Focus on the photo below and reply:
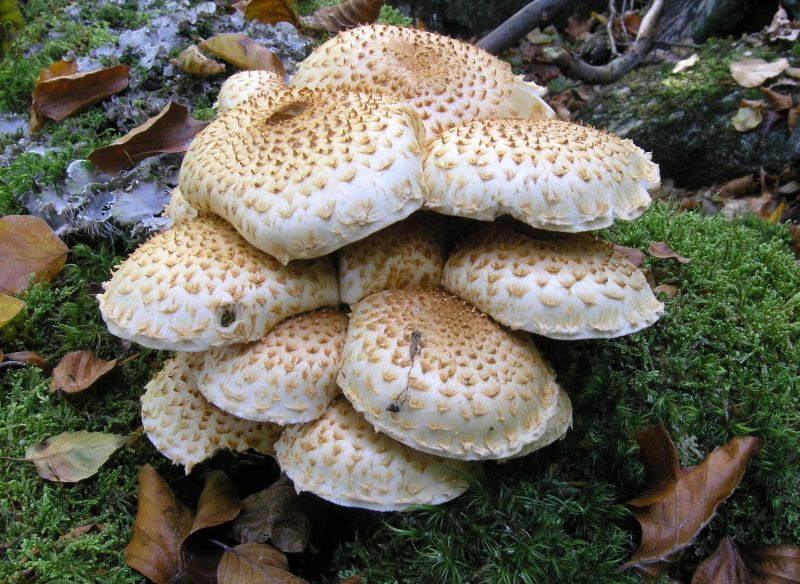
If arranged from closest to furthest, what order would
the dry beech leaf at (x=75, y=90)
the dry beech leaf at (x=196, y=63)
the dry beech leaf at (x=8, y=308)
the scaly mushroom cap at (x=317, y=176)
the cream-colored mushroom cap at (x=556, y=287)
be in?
1. the scaly mushroom cap at (x=317, y=176)
2. the cream-colored mushroom cap at (x=556, y=287)
3. the dry beech leaf at (x=8, y=308)
4. the dry beech leaf at (x=75, y=90)
5. the dry beech leaf at (x=196, y=63)

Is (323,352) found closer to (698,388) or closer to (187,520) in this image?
(187,520)

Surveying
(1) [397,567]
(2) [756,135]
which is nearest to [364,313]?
(1) [397,567]

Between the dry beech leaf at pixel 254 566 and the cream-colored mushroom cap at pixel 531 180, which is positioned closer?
the cream-colored mushroom cap at pixel 531 180

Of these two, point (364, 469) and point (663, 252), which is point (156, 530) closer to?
point (364, 469)

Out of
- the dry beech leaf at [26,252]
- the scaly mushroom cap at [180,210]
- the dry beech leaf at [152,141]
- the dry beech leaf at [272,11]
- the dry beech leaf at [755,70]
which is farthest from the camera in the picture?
the dry beech leaf at [755,70]

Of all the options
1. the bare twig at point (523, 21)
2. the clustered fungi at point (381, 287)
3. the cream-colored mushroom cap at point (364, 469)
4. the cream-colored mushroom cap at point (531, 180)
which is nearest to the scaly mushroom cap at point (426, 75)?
the clustered fungi at point (381, 287)

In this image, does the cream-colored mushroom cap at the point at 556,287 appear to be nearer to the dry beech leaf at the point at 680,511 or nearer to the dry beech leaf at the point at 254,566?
the dry beech leaf at the point at 680,511

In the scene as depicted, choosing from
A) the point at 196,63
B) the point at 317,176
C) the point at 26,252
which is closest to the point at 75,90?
the point at 196,63
